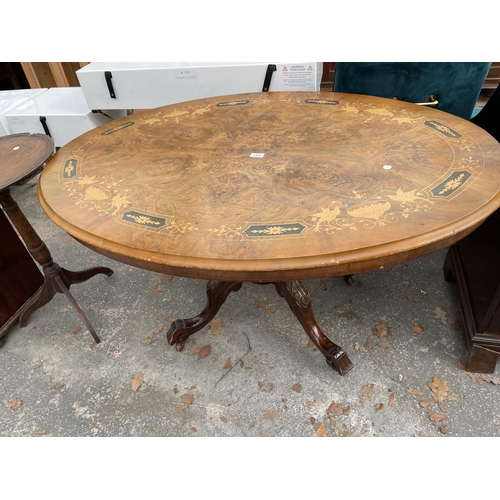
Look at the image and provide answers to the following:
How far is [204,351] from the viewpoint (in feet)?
6.28

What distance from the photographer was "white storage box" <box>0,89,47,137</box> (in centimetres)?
312

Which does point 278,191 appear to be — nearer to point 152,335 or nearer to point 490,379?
point 152,335

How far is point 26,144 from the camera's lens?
179 cm

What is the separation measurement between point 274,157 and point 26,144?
1.22 m

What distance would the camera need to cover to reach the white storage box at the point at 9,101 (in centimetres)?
312

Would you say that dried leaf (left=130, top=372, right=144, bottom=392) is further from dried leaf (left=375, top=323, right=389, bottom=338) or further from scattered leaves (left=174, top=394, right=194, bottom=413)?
dried leaf (left=375, top=323, right=389, bottom=338)

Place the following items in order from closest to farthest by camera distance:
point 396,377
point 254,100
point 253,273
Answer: point 253,273 < point 396,377 < point 254,100

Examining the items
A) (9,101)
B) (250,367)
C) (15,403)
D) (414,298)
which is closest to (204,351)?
(250,367)

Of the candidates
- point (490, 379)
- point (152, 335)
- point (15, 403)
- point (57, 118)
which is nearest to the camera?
point (490, 379)

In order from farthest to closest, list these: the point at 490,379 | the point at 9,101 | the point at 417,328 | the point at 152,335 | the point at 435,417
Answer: the point at 9,101 → the point at 152,335 → the point at 417,328 → the point at 490,379 → the point at 435,417

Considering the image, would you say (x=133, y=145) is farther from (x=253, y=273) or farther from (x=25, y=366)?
(x=25, y=366)

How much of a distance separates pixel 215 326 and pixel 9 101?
300 centimetres

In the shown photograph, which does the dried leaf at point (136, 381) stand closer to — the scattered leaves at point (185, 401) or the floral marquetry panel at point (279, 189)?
the scattered leaves at point (185, 401)

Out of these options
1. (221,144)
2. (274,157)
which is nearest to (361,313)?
(274,157)
